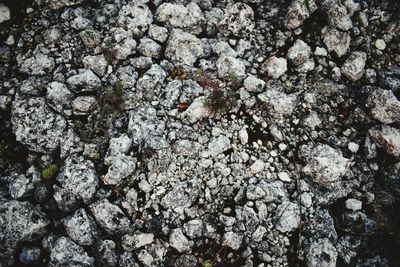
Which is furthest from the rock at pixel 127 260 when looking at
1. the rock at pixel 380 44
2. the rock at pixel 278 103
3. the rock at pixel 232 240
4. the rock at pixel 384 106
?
the rock at pixel 380 44

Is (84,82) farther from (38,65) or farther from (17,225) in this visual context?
(17,225)

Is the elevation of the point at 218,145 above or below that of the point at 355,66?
below

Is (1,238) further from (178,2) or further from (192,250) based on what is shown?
(178,2)

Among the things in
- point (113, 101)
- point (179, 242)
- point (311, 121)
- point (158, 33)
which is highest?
point (158, 33)

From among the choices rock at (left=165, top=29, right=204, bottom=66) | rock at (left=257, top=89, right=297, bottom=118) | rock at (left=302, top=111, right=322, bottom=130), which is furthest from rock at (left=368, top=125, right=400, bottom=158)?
rock at (left=165, top=29, right=204, bottom=66)

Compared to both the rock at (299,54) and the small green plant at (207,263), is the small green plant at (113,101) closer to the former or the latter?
the small green plant at (207,263)

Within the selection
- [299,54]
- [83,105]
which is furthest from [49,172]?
[299,54]

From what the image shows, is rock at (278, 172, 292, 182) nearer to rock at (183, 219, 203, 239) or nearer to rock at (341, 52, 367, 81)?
rock at (183, 219, 203, 239)
